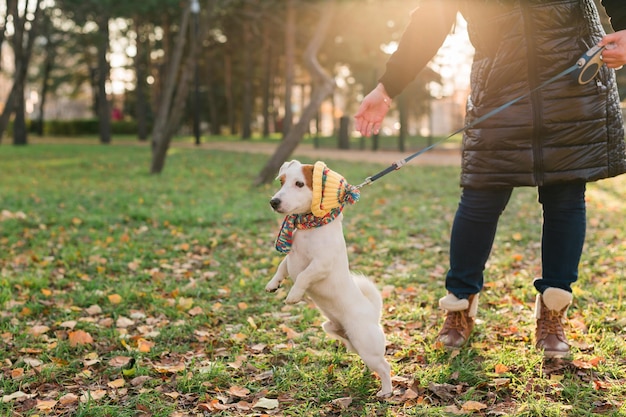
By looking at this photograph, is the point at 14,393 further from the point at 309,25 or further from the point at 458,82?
the point at 458,82

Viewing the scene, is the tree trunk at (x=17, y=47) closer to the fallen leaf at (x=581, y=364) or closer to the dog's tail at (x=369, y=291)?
the dog's tail at (x=369, y=291)

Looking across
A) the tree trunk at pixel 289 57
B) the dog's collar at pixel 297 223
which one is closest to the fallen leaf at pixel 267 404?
the dog's collar at pixel 297 223

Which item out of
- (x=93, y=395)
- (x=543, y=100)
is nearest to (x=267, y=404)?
(x=93, y=395)

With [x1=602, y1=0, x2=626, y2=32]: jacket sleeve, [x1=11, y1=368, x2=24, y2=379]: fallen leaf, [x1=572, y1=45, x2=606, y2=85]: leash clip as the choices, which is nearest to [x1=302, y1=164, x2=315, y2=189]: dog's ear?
[x1=572, y1=45, x2=606, y2=85]: leash clip

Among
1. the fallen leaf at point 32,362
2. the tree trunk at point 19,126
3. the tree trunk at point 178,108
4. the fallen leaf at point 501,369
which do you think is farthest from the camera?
the tree trunk at point 19,126

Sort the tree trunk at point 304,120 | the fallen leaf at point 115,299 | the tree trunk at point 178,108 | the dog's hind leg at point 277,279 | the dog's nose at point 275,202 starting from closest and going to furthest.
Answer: the dog's nose at point 275,202
the dog's hind leg at point 277,279
the fallen leaf at point 115,299
the tree trunk at point 304,120
the tree trunk at point 178,108

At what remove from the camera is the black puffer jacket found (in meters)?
2.63

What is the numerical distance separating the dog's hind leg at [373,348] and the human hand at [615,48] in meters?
1.37

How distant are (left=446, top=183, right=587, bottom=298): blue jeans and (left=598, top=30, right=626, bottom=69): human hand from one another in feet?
1.79

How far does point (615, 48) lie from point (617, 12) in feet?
0.59

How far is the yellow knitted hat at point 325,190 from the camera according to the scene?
2.33 meters

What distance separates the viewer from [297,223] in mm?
2443

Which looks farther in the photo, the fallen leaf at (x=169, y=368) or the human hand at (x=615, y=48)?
the fallen leaf at (x=169, y=368)

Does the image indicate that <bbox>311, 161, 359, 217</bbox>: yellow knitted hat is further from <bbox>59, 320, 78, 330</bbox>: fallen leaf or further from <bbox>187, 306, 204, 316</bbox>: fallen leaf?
<bbox>59, 320, 78, 330</bbox>: fallen leaf
